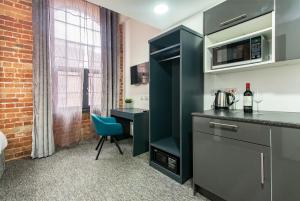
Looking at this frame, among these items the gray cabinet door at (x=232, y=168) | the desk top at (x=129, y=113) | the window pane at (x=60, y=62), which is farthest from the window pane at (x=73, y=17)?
the gray cabinet door at (x=232, y=168)

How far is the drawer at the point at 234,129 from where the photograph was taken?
4.06ft

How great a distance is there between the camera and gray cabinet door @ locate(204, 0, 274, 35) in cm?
152

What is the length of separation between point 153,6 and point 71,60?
1929mm

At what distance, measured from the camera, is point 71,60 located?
126 inches

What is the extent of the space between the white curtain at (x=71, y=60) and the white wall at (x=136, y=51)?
75 centimetres

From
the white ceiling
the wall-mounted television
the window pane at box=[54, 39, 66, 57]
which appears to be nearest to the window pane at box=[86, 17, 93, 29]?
the window pane at box=[54, 39, 66, 57]

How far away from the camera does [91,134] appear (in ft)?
12.0

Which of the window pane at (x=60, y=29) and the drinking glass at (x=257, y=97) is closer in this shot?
the drinking glass at (x=257, y=97)

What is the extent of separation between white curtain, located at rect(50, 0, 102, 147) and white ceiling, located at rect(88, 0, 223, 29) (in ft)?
4.34

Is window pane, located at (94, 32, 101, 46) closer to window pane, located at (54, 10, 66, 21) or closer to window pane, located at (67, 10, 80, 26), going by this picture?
window pane, located at (67, 10, 80, 26)

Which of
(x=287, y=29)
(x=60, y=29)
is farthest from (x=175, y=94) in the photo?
(x=60, y=29)

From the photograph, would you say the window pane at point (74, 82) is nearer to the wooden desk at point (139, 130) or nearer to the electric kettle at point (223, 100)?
the wooden desk at point (139, 130)

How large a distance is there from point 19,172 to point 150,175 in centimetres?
180

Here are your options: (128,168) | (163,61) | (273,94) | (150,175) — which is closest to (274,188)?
(273,94)
